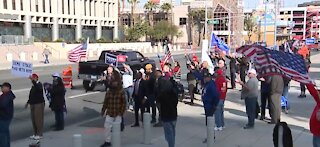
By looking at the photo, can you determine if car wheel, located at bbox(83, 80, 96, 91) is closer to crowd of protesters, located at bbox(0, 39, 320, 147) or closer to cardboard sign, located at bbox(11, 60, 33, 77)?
crowd of protesters, located at bbox(0, 39, 320, 147)

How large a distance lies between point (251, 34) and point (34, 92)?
122 metres

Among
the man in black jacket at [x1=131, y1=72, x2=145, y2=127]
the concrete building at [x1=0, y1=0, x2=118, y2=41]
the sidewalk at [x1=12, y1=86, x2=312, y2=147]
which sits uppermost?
the concrete building at [x1=0, y1=0, x2=118, y2=41]

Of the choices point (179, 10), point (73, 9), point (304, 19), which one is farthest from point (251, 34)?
point (73, 9)

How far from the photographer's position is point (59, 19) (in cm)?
6238

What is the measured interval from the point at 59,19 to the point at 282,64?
191 ft

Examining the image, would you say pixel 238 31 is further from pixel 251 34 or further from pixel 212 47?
pixel 212 47

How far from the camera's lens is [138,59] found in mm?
20297

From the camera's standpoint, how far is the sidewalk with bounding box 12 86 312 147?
9.16 m

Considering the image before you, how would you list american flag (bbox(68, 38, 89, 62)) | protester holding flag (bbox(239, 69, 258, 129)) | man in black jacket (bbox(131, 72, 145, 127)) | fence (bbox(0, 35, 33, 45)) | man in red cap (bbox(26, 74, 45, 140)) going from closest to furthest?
man in red cap (bbox(26, 74, 45, 140)) < protester holding flag (bbox(239, 69, 258, 129)) < man in black jacket (bbox(131, 72, 145, 127)) < american flag (bbox(68, 38, 89, 62)) < fence (bbox(0, 35, 33, 45))

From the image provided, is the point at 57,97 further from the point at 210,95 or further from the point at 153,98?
the point at 210,95

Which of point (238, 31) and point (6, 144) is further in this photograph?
point (238, 31)

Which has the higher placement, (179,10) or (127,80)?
(179,10)

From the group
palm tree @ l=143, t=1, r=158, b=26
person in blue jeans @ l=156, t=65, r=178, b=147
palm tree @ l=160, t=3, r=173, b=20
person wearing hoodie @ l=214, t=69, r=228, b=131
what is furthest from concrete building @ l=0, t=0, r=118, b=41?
person in blue jeans @ l=156, t=65, r=178, b=147

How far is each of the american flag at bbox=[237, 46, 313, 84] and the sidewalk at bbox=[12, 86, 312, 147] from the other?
177 centimetres
